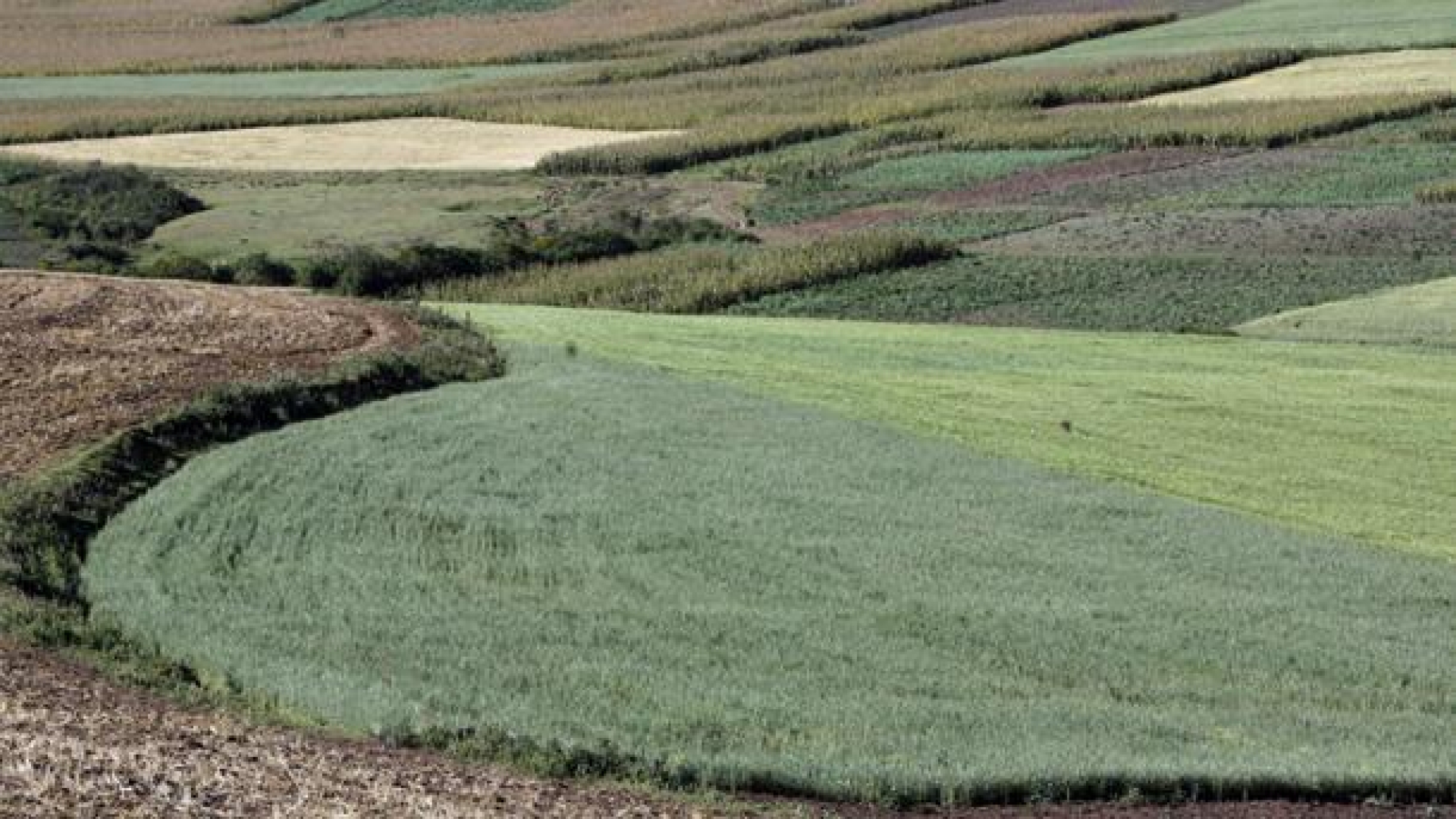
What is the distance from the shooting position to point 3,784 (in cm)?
1347

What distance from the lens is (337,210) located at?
61562 mm

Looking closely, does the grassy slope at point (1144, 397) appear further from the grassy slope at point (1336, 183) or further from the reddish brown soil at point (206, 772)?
the grassy slope at point (1336, 183)

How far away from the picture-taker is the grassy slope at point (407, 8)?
4441 inches

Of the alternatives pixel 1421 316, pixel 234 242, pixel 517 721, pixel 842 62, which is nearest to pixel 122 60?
pixel 842 62

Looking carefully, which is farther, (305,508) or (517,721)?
(305,508)

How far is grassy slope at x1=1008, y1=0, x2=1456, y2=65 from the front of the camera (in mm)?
83562

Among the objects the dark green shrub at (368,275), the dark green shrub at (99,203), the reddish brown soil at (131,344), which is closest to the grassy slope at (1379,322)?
the dark green shrub at (368,275)

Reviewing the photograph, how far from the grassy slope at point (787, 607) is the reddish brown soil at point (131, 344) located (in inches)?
75.9

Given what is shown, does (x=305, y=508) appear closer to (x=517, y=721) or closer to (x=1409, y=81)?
(x=517, y=721)

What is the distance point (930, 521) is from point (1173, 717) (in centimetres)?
581

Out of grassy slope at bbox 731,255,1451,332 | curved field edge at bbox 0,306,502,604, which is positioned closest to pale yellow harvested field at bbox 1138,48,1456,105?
grassy slope at bbox 731,255,1451,332

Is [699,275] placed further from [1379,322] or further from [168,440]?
[168,440]

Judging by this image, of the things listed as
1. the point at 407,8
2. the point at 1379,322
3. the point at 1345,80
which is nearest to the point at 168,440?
the point at 1379,322

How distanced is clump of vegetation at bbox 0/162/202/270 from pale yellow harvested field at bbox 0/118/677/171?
6171 mm
